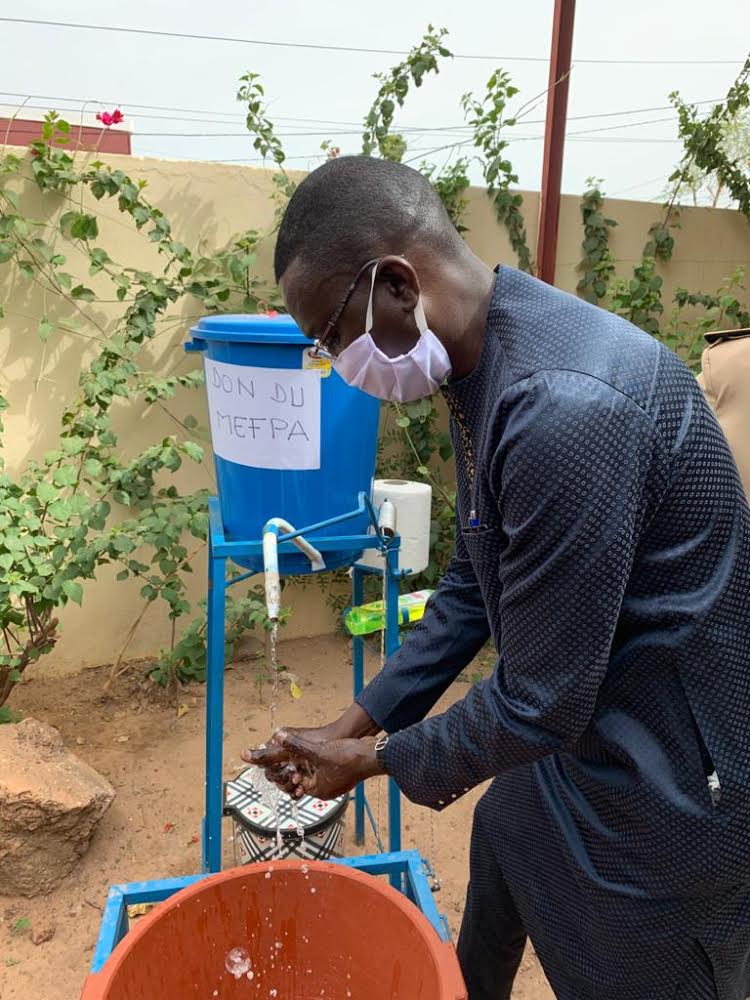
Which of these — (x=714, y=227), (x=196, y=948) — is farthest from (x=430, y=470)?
(x=196, y=948)

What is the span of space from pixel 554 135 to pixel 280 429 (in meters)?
2.48

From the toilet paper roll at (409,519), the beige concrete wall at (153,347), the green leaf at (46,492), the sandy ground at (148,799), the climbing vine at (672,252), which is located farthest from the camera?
the climbing vine at (672,252)

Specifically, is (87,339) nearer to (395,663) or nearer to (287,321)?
(287,321)

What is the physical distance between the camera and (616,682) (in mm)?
919

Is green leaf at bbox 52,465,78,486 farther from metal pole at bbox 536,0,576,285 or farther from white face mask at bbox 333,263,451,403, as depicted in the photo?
metal pole at bbox 536,0,576,285

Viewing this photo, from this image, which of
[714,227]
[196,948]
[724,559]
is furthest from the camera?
[714,227]

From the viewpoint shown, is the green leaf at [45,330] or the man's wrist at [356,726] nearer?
the man's wrist at [356,726]

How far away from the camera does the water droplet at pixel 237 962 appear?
1.19 meters

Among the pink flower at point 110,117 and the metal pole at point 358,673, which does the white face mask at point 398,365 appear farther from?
the pink flower at point 110,117

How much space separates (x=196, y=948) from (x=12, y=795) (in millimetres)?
1130

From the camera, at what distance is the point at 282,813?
1828 mm

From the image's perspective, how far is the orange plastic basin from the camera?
3.48 feet

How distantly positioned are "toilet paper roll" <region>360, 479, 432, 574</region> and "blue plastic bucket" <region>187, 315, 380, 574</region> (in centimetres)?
27

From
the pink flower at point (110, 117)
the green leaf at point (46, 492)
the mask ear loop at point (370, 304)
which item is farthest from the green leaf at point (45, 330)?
the mask ear loop at point (370, 304)
